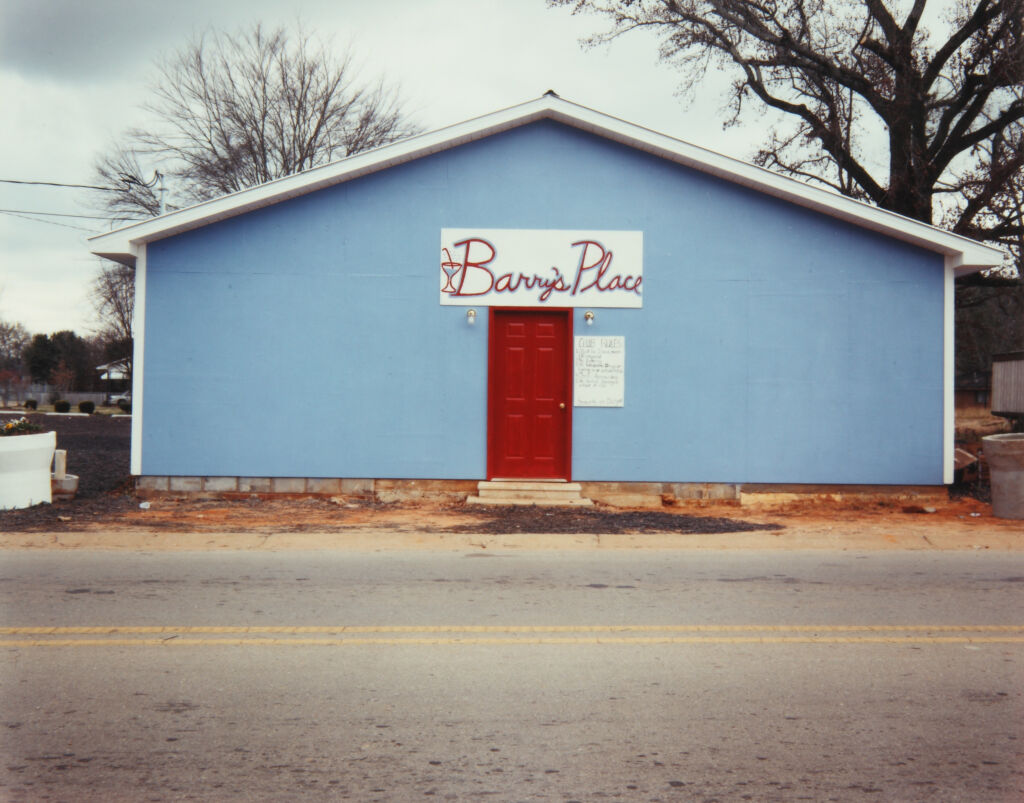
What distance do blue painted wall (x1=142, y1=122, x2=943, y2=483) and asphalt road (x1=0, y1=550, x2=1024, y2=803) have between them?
5166mm

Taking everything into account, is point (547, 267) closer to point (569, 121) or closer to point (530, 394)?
point (530, 394)

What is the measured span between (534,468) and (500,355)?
1789mm

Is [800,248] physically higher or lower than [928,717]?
higher

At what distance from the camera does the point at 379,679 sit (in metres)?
5.20

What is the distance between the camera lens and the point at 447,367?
13539 mm

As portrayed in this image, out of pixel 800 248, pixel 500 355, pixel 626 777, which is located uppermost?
pixel 800 248

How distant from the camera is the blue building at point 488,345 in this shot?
13508 millimetres

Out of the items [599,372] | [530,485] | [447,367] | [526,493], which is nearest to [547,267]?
[599,372]

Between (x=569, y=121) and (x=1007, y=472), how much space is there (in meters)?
7.88

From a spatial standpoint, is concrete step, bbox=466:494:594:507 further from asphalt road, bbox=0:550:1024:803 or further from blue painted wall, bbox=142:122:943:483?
asphalt road, bbox=0:550:1024:803

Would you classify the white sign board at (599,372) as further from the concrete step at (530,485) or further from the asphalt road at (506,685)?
the asphalt road at (506,685)

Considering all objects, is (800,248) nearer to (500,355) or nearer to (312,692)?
(500,355)

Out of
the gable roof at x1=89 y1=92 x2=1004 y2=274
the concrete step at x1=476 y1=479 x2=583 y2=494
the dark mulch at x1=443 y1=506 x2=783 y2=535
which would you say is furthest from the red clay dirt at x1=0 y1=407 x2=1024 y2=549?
the gable roof at x1=89 y1=92 x2=1004 y2=274

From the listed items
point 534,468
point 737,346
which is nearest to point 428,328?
point 534,468
